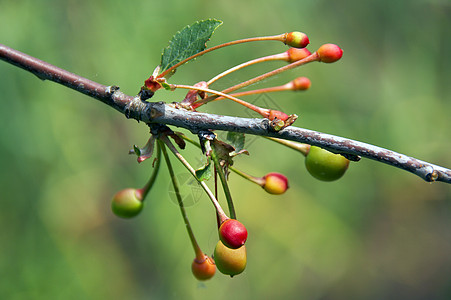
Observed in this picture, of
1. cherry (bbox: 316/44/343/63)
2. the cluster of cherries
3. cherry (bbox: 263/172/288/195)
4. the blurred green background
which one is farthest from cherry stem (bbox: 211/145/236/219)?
the blurred green background

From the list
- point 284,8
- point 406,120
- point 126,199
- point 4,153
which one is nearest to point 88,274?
point 4,153

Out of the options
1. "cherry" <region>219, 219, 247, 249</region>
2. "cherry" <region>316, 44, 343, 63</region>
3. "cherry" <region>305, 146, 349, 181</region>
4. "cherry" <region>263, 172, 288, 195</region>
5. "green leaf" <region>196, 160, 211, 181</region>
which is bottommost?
"cherry" <region>219, 219, 247, 249</region>

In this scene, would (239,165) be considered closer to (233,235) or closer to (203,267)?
(203,267)

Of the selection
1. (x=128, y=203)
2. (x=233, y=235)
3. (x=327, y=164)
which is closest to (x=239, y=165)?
(x=128, y=203)

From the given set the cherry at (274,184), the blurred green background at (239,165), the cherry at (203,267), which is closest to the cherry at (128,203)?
the cherry at (203,267)

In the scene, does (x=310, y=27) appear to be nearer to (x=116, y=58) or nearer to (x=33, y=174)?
(x=116, y=58)

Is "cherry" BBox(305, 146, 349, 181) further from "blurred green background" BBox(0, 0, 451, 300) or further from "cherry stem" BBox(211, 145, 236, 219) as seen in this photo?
"blurred green background" BBox(0, 0, 451, 300)
